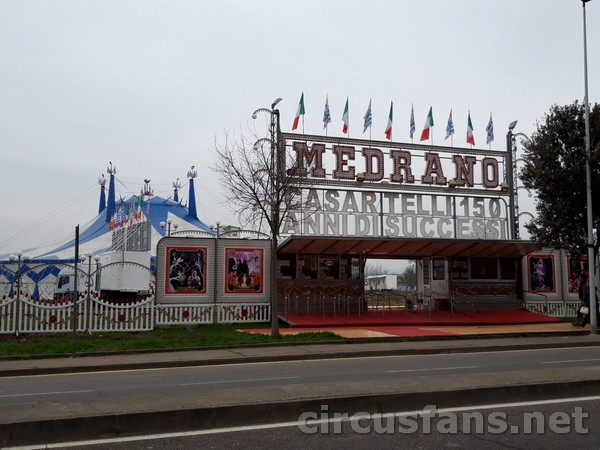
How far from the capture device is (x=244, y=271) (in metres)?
25.7

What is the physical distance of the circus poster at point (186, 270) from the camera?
24688 mm

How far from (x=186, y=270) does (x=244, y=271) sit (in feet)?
7.88

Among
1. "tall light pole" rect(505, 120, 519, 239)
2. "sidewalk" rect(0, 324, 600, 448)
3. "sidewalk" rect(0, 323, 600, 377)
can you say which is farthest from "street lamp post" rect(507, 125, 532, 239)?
"sidewalk" rect(0, 324, 600, 448)

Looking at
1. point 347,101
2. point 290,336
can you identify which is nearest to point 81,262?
point 347,101

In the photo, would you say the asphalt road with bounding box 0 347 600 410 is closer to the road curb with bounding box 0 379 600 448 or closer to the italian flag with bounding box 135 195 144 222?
the road curb with bounding box 0 379 600 448

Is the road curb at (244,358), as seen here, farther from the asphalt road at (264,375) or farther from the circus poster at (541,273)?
the circus poster at (541,273)

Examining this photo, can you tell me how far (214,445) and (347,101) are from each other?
24029mm

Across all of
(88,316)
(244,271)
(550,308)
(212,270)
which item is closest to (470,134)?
(550,308)

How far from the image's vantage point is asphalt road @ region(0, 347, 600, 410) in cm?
1014

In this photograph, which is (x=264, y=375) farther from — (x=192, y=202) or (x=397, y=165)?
(x=192, y=202)

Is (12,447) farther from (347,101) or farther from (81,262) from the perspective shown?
(81,262)

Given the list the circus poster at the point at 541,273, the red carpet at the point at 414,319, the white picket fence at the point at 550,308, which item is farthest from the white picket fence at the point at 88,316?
the circus poster at the point at 541,273

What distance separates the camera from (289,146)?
2677 cm

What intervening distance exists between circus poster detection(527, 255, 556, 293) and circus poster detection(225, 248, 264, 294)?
43.1ft
